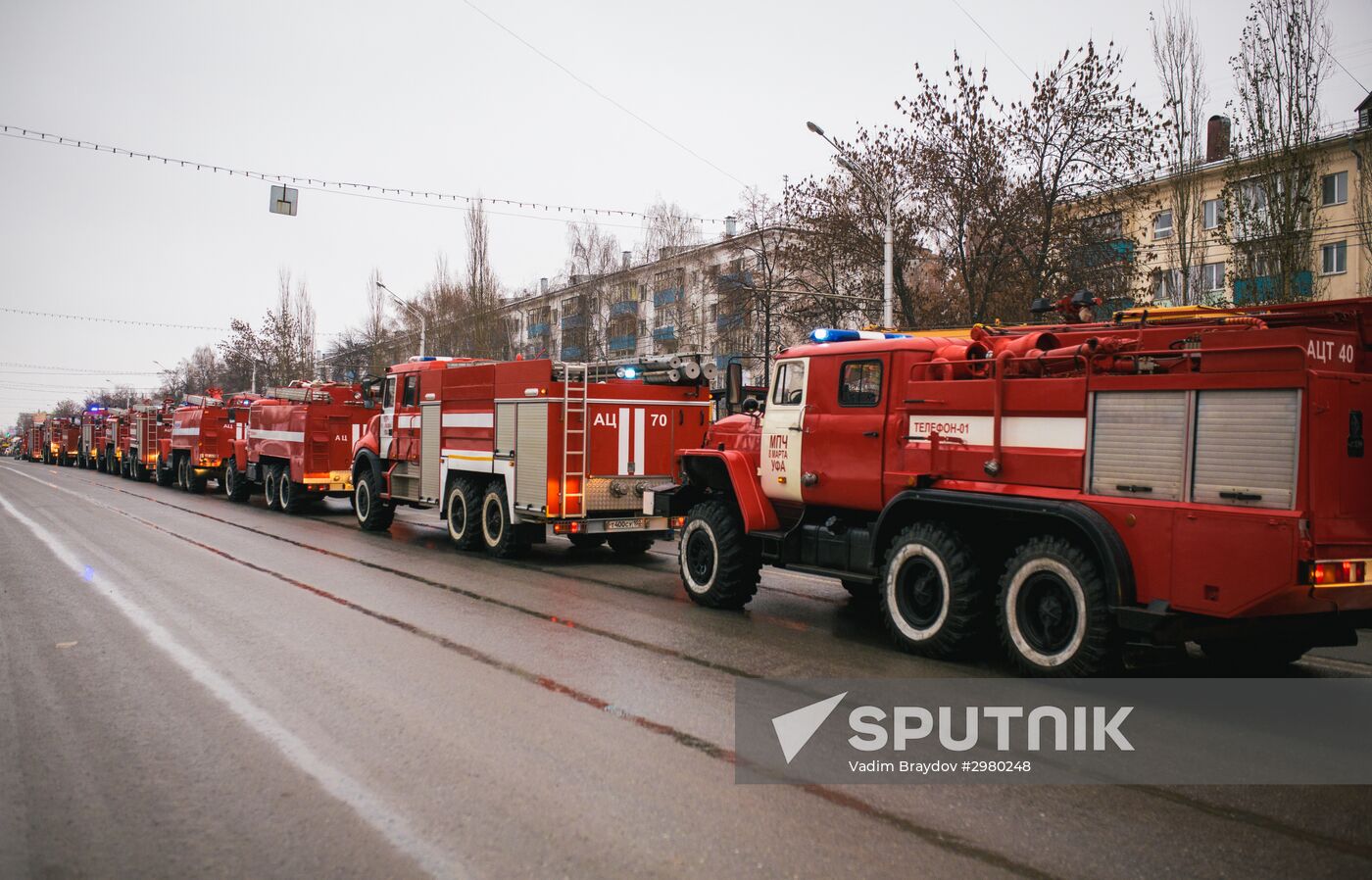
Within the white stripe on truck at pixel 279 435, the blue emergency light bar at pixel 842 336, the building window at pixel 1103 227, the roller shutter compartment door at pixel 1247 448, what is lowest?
the white stripe on truck at pixel 279 435

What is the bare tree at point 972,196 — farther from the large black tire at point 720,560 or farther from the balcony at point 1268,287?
the large black tire at point 720,560

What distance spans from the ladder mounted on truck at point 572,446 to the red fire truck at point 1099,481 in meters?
4.33

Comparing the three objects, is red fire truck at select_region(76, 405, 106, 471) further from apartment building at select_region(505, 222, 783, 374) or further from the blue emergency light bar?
the blue emergency light bar

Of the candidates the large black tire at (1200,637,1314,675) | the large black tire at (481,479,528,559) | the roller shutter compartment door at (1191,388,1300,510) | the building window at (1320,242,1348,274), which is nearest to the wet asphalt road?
the large black tire at (1200,637,1314,675)

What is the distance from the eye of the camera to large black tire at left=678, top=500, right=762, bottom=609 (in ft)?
30.8

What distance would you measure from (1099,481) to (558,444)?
7.69 metres

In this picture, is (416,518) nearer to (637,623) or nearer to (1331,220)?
(637,623)

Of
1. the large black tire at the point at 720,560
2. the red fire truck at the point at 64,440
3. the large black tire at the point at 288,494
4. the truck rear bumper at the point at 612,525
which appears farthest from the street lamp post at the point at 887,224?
the red fire truck at the point at 64,440

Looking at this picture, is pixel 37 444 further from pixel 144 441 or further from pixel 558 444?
pixel 558 444

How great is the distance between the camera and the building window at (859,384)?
822cm

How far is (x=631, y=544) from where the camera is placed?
14586 millimetres

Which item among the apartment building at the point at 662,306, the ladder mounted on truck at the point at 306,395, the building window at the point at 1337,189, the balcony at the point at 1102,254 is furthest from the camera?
the apartment building at the point at 662,306

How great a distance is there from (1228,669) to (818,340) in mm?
4364

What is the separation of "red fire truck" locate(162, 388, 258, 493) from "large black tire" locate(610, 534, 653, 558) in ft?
52.1
